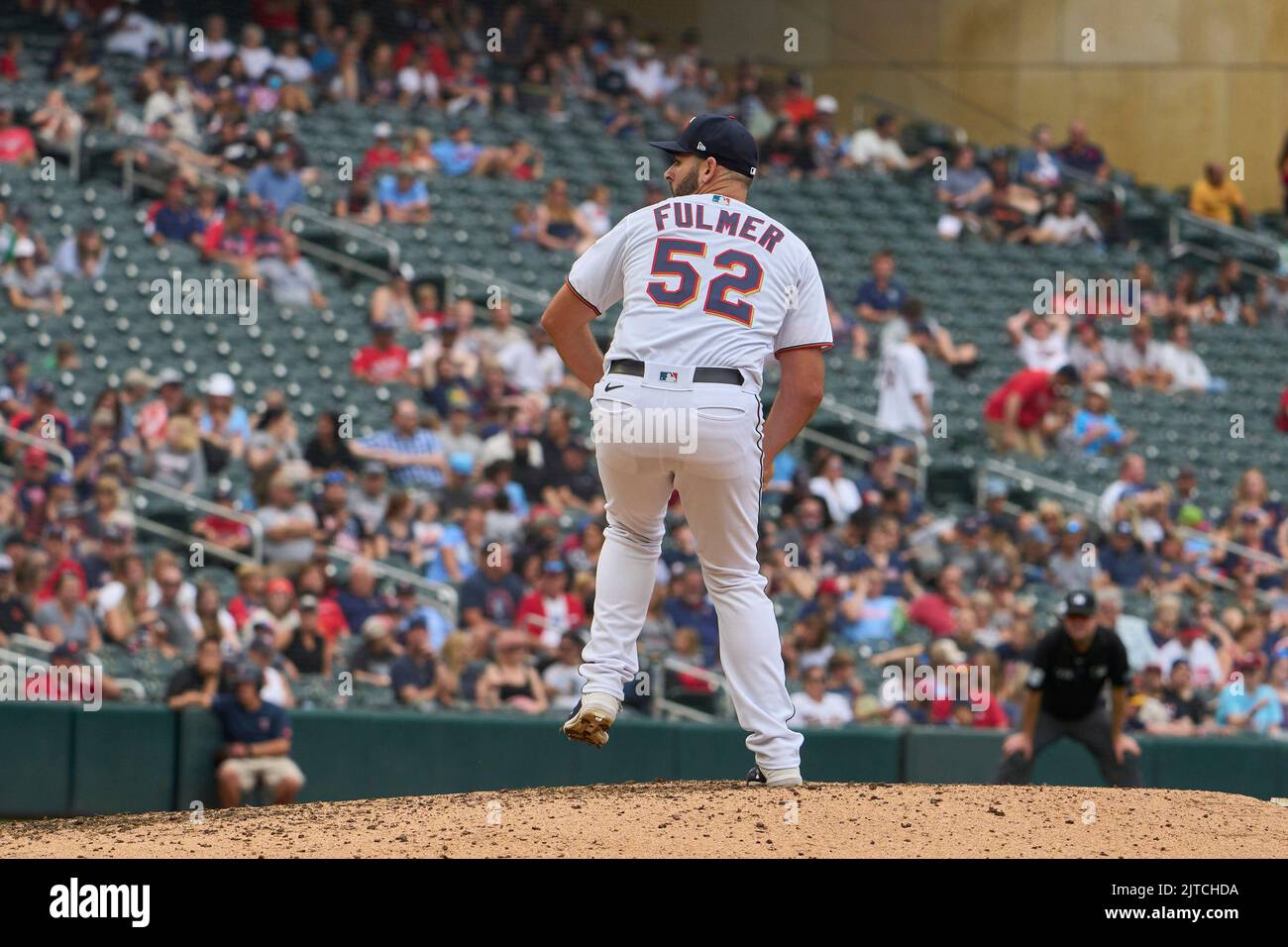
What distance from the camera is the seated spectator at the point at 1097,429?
15.3 m

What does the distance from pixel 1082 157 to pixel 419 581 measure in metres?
10.4

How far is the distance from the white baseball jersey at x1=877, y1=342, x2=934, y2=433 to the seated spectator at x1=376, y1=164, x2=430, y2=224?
4.05m

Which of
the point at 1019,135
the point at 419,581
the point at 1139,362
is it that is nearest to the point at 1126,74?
the point at 1019,135

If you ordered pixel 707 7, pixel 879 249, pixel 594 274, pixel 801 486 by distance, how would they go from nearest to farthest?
pixel 594 274
pixel 801 486
pixel 879 249
pixel 707 7

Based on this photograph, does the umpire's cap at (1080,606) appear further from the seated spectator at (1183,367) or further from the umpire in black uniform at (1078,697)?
the seated spectator at (1183,367)

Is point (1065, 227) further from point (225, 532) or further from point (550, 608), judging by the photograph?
point (225, 532)

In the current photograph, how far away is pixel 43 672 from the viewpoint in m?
10.4

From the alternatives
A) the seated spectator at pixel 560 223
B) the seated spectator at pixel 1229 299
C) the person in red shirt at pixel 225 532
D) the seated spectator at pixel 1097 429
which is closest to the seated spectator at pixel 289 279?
the seated spectator at pixel 560 223

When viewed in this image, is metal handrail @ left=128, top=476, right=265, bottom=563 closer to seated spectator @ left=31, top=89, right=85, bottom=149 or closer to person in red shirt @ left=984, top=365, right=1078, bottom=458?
seated spectator @ left=31, top=89, right=85, bottom=149

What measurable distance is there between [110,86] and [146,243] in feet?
6.42

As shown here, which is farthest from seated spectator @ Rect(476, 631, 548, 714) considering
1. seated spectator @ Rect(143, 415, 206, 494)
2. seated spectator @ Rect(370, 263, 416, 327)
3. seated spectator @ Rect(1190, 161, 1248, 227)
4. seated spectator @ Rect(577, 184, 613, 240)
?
seated spectator @ Rect(1190, 161, 1248, 227)

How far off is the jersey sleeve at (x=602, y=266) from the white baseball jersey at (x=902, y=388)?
371 inches

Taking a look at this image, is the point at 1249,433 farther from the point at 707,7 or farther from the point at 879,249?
the point at 707,7
